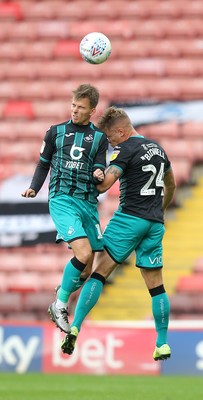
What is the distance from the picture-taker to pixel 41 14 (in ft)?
58.3

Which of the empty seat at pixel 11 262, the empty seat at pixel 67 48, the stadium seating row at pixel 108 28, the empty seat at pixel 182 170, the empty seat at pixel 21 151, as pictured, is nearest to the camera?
the empty seat at pixel 11 262

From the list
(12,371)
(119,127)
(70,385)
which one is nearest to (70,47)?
(12,371)

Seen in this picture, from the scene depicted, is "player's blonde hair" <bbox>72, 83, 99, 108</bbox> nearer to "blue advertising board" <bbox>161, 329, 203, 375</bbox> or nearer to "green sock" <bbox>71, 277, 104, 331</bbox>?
"green sock" <bbox>71, 277, 104, 331</bbox>

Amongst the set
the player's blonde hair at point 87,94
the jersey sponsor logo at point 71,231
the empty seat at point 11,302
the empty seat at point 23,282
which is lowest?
the empty seat at point 11,302

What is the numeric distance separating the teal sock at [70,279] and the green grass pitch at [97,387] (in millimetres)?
1111

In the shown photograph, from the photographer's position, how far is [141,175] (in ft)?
28.3

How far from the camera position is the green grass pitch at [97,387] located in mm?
9391

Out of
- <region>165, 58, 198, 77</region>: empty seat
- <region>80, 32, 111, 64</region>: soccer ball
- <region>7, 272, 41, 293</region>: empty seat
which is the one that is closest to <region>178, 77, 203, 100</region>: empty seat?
<region>165, 58, 198, 77</region>: empty seat

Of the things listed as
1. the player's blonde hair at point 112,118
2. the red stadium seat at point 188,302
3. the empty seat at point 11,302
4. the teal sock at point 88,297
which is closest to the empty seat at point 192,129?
the red stadium seat at point 188,302

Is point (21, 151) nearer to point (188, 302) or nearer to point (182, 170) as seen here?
point (182, 170)

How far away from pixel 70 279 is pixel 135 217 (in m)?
0.76

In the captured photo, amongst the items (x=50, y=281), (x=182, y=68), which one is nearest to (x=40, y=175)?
(x=50, y=281)

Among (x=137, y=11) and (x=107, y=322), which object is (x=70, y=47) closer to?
(x=137, y=11)

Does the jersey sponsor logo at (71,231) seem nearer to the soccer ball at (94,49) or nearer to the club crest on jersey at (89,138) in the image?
the club crest on jersey at (89,138)
